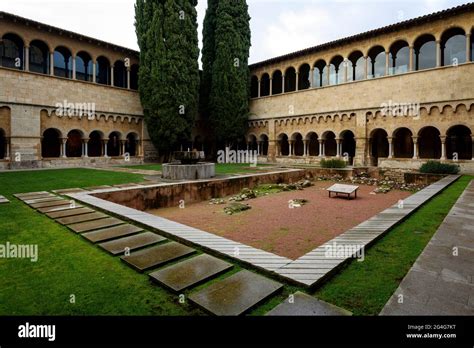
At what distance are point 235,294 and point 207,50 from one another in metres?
27.9

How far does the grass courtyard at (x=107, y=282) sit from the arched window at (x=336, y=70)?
68.9 ft

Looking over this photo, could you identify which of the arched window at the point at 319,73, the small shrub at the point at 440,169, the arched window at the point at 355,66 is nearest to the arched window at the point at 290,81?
the arched window at the point at 319,73

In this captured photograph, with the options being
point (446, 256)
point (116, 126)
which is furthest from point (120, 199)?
point (116, 126)

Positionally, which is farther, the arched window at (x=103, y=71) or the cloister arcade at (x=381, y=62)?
the arched window at (x=103, y=71)

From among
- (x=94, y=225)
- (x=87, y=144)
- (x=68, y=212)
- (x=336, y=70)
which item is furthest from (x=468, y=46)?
(x=87, y=144)

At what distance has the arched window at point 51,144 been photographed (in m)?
21.4

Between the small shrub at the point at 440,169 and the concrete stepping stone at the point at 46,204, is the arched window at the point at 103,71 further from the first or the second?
the small shrub at the point at 440,169

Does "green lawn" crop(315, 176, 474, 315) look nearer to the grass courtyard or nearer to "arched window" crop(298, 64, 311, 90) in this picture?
the grass courtyard

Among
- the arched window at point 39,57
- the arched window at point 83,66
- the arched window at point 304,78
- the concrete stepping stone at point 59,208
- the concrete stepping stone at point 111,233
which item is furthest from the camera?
the arched window at point 304,78

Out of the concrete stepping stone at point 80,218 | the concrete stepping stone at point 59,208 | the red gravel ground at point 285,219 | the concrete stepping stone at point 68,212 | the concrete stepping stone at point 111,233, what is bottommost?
the red gravel ground at point 285,219

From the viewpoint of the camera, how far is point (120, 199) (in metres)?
9.15

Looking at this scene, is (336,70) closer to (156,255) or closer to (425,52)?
(425,52)
